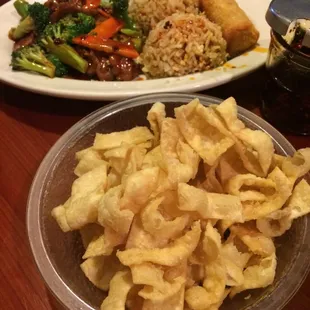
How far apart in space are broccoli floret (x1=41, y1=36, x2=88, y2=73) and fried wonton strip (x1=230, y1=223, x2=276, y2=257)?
2.96 feet

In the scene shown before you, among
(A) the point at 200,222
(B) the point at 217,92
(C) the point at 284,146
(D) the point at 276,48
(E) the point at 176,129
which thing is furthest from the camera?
(B) the point at 217,92

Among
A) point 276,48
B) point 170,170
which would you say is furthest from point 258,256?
point 276,48

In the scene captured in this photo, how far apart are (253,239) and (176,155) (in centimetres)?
22

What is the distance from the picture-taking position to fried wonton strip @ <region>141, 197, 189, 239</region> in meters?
0.74

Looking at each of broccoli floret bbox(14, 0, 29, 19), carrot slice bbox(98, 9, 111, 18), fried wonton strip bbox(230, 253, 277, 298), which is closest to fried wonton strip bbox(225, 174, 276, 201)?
fried wonton strip bbox(230, 253, 277, 298)

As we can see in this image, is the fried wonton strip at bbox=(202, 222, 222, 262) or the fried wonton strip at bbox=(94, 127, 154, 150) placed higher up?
the fried wonton strip at bbox=(94, 127, 154, 150)

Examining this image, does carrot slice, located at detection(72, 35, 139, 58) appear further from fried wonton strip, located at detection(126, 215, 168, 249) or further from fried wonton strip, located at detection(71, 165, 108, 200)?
fried wonton strip, located at detection(126, 215, 168, 249)

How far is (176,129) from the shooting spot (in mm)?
880

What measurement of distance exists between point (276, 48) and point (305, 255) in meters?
0.65

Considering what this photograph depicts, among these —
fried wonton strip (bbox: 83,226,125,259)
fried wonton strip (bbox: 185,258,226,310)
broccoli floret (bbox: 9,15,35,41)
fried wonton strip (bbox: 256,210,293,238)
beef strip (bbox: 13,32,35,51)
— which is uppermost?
broccoli floret (bbox: 9,15,35,41)

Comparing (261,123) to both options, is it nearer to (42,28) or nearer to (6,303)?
(6,303)

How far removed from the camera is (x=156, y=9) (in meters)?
1.62

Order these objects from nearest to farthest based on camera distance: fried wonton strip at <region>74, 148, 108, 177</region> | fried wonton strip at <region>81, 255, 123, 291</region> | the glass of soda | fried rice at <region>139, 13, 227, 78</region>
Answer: fried wonton strip at <region>81, 255, 123, 291</region>
fried wonton strip at <region>74, 148, 108, 177</region>
the glass of soda
fried rice at <region>139, 13, 227, 78</region>

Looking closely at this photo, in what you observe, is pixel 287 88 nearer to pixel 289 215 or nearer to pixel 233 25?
pixel 233 25
